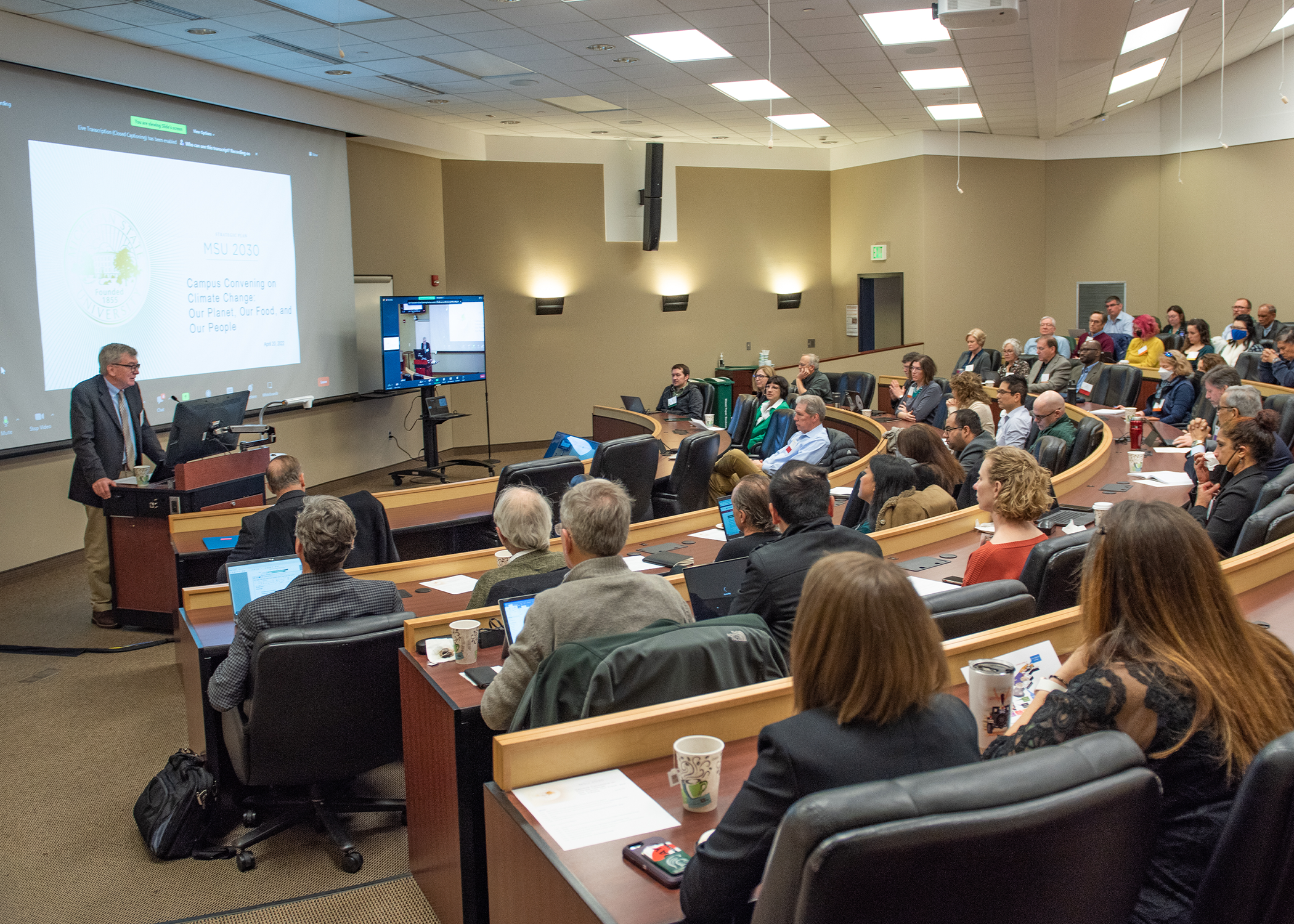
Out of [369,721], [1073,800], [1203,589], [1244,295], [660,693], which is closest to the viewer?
[1073,800]

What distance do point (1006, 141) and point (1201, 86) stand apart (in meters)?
2.37

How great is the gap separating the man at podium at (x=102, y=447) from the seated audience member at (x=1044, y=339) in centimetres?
843

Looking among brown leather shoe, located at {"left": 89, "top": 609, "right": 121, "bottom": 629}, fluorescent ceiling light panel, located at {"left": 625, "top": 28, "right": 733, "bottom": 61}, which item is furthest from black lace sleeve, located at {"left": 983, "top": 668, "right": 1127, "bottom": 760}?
fluorescent ceiling light panel, located at {"left": 625, "top": 28, "right": 733, "bottom": 61}

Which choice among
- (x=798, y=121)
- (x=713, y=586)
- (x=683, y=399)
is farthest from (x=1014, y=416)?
(x=798, y=121)

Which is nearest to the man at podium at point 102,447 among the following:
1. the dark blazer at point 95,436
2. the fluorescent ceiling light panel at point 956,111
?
the dark blazer at point 95,436

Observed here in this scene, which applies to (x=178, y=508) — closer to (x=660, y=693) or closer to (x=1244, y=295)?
(x=660, y=693)

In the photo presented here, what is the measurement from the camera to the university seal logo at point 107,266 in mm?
7156

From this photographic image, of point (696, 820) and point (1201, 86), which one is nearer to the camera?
point (696, 820)

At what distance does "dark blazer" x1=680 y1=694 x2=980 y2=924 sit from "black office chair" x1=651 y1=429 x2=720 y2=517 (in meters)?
5.09

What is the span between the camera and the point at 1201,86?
1262 centimetres

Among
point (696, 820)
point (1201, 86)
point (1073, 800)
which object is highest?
point (1201, 86)

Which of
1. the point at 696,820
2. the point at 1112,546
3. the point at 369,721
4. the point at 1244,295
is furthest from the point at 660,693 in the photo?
the point at 1244,295

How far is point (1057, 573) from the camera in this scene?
2977 millimetres

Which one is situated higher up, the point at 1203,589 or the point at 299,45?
the point at 299,45
